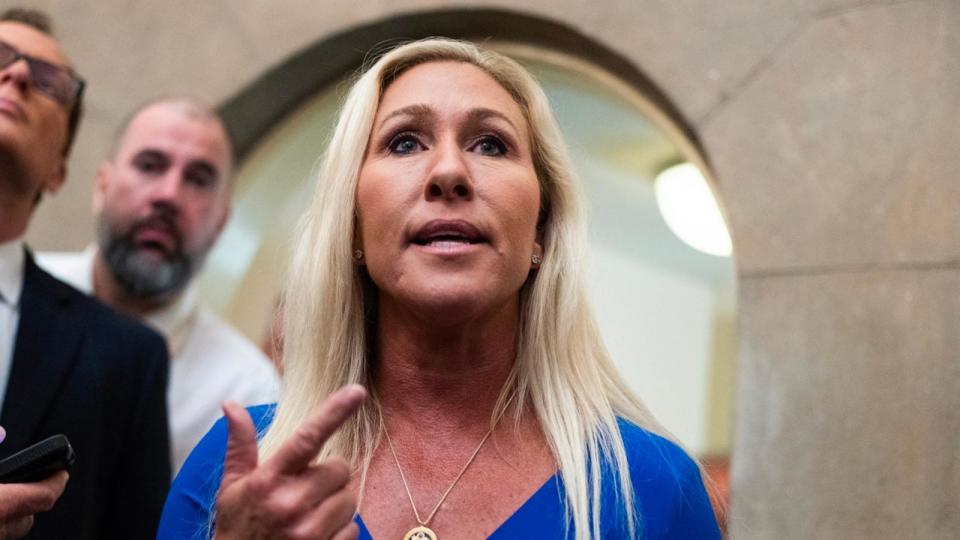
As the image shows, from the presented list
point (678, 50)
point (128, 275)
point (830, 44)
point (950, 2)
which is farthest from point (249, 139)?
point (950, 2)

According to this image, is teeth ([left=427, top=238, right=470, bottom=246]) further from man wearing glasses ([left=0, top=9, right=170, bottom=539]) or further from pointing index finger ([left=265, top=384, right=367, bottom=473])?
man wearing glasses ([left=0, top=9, right=170, bottom=539])

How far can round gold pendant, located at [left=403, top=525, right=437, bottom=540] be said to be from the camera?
6.13 feet

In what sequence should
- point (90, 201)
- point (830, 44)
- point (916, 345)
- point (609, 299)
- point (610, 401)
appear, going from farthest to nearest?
point (609, 299) < point (90, 201) < point (830, 44) < point (916, 345) < point (610, 401)

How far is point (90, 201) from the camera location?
189 inches

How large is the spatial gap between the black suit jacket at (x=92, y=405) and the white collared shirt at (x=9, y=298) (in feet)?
0.06

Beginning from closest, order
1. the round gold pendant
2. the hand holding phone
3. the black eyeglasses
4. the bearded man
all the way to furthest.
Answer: the round gold pendant, the hand holding phone, the black eyeglasses, the bearded man

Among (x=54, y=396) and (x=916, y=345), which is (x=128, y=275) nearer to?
(x=54, y=396)

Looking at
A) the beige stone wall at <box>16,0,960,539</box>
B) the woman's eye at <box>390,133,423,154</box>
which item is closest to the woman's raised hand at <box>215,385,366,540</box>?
the woman's eye at <box>390,133,423,154</box>

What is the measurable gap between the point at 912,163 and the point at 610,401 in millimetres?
1880

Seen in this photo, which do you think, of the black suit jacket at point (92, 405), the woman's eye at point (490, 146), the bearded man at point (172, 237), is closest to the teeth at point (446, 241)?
the woman's eye at point (490, 146)

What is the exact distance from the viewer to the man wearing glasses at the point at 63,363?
9.02ft

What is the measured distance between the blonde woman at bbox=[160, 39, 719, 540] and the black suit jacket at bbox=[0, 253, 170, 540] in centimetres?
73

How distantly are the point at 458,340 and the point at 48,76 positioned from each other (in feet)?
5.00

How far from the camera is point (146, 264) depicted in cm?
392
